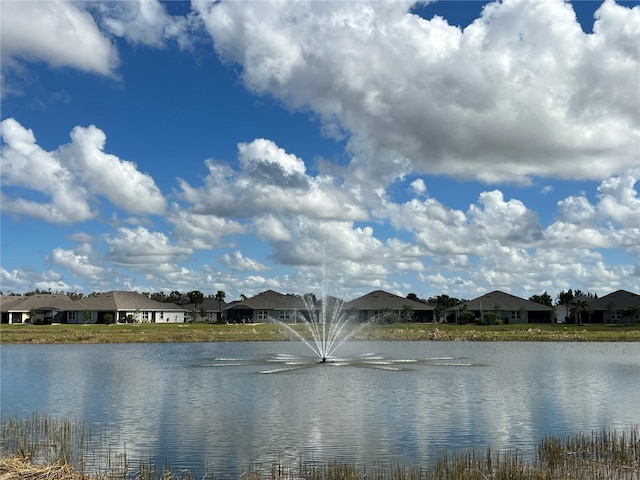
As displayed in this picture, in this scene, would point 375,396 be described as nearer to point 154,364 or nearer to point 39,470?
point 39,470

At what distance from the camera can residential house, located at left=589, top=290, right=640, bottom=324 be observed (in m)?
126

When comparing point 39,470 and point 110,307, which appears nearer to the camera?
point 39,470

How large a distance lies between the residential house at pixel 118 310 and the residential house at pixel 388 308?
1572 inches

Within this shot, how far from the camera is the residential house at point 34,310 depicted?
5297 inches

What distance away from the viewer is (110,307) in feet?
438

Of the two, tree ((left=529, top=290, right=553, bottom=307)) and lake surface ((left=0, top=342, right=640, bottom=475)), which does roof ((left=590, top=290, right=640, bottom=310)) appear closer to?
tree ((left=529, top=290, right=553, bottom=307))

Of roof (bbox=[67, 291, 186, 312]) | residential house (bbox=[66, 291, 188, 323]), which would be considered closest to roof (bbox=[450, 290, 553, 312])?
residential house (bbox=[66, 291, 188, 323])

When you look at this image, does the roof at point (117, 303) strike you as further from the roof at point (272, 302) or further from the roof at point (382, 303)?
the roof at point (382, 303)

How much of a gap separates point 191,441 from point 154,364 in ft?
108

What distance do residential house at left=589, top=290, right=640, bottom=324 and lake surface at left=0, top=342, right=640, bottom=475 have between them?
224 feet

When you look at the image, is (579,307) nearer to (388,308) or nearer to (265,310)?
(388,308)

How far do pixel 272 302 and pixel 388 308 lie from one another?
85.0 ft

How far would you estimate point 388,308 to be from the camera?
464 feet

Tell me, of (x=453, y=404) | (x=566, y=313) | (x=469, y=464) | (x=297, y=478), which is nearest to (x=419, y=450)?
(x=469, y=464)
